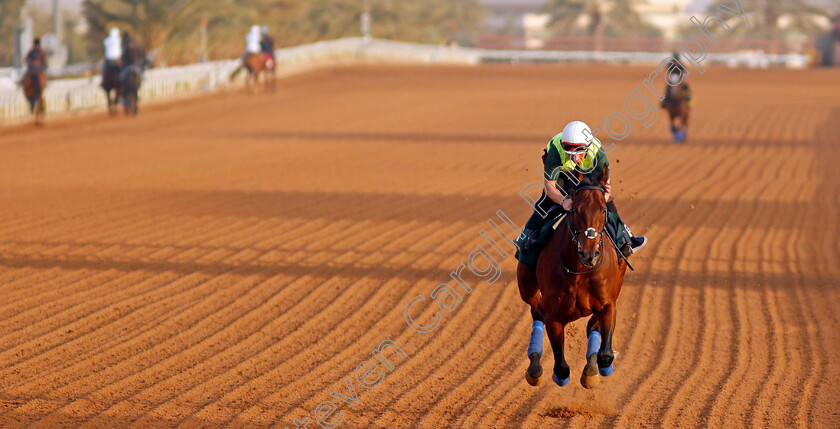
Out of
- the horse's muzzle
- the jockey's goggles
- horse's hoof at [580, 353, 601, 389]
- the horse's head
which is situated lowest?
horse's hoof at [580, 353, 601, 389]

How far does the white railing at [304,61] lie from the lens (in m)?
29.2

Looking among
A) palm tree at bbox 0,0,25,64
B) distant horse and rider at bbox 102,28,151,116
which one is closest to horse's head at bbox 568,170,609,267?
distant horse and rider at bbox 102,28,151,116

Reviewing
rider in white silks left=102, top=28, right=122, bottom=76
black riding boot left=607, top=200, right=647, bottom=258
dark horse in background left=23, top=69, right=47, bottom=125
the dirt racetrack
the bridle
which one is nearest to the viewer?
the bridle

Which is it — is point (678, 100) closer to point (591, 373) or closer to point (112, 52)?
point (112, 52)

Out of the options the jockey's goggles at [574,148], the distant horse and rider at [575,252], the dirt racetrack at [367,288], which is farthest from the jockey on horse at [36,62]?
the jockey's goggles at [574,148]

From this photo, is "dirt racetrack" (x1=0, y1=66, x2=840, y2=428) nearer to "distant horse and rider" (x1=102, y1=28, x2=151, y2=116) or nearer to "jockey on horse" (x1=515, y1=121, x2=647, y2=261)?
"jockey on horse" (x1=515, y1=121, x2=647, y2=261)

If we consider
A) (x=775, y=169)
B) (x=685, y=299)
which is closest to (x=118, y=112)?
(x=775, y=169)

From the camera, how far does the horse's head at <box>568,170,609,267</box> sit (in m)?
6.17

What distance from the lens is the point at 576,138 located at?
6.61m

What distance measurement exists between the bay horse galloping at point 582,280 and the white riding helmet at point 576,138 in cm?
23

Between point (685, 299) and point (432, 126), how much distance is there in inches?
798

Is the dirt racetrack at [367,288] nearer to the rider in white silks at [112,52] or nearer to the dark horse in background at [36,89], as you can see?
the dark horse in background at [36,89]

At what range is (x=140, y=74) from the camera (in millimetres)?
29281

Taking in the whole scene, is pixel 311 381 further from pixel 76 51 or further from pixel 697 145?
pixel 76 51
